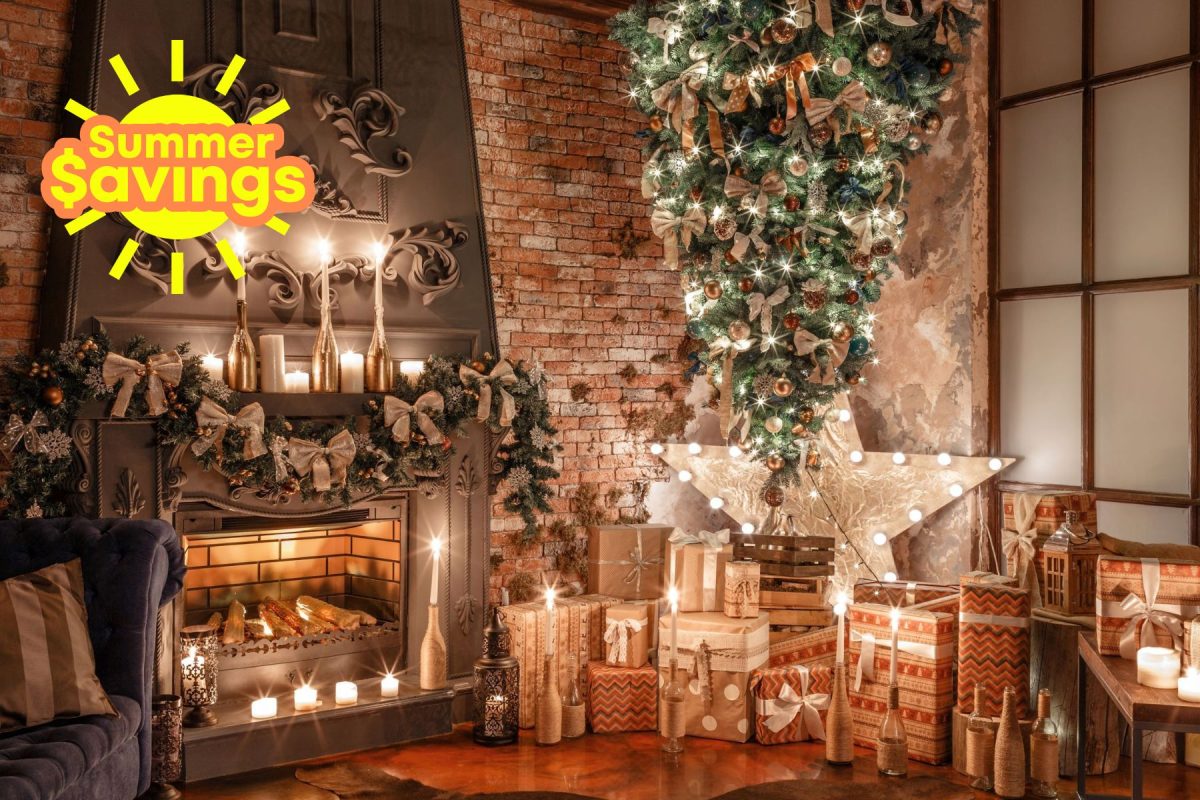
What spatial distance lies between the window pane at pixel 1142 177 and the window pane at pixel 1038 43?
23 centimetres

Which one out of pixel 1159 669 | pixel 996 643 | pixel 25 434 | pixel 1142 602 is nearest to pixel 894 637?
pixel 996 643

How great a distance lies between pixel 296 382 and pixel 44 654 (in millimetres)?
1410

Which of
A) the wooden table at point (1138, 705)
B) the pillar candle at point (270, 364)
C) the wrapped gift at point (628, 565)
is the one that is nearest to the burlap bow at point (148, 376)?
the pillar candle at point (270, 364)

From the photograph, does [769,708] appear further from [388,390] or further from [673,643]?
[388,390]

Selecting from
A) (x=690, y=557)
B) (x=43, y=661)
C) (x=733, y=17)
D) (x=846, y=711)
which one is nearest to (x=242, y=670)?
(x=43, y=661)

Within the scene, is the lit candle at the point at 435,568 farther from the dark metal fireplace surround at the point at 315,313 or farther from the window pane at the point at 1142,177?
the window pane at the point at 1142,177

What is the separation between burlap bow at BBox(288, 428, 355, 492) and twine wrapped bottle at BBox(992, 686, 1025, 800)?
2.48 metres

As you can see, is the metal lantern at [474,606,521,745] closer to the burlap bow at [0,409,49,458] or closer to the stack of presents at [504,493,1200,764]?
the stack of presents at [504,493,1200,764]

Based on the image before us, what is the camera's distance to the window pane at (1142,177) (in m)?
4.18

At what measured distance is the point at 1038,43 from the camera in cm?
465

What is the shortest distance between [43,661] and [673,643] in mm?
2187

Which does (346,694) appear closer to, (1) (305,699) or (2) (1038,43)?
(1) (305,699)

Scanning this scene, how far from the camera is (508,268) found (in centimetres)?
502

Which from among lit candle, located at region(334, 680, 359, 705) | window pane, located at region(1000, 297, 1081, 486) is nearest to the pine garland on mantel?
lit candle, located at region(334, 680, 359, 705)
